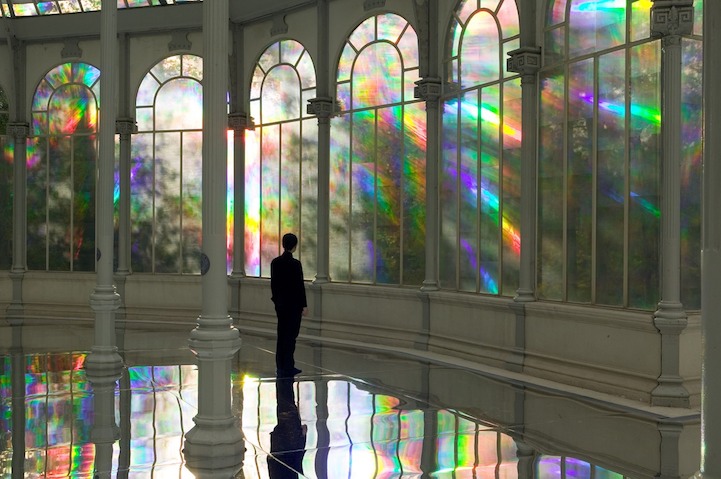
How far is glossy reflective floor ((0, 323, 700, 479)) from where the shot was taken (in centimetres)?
693

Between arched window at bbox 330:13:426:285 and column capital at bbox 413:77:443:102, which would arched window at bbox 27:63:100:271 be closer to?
arched window at bbox 330:13:426:285

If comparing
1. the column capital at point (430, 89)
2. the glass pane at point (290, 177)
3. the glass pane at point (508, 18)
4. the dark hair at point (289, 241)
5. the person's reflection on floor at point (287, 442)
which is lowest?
the person's reflection on floor at point (287, 442)

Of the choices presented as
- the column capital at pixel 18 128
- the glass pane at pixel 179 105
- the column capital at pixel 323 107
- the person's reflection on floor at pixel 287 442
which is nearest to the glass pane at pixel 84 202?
the column capital at pixel 18 128

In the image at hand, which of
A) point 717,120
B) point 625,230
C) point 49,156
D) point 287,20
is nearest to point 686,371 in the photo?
point 625,230

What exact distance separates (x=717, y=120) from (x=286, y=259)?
27.7 feet

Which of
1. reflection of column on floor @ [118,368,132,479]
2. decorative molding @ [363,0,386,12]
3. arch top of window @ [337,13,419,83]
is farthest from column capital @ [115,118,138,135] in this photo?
reflection of column on floor @ [118,368,132,479]

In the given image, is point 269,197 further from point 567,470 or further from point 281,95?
point 567,470

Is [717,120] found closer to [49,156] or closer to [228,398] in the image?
[228,398]

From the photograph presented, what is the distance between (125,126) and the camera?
63.8ft

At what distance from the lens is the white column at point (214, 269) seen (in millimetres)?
7461

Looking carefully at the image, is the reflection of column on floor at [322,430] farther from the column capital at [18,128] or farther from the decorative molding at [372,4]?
the column capital at [18,128]

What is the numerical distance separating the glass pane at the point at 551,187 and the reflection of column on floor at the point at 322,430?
3.40 meters

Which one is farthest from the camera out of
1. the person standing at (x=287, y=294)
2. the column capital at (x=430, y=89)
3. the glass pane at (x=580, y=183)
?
the column capital at (x=430, y=89)

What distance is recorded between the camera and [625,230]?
10539 mm
